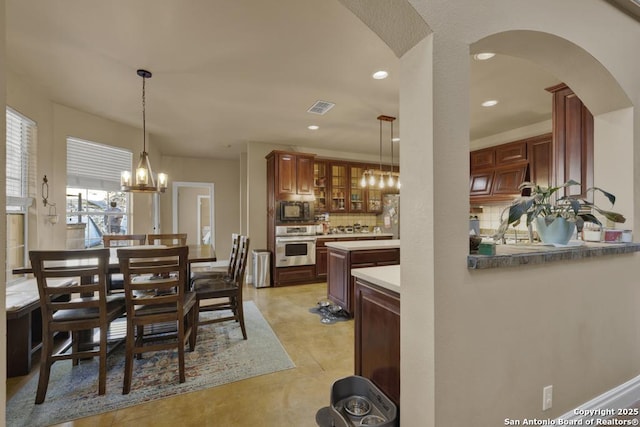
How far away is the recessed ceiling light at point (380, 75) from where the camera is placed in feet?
8.87

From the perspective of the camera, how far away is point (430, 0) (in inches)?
44.4

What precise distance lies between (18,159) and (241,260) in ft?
8.12

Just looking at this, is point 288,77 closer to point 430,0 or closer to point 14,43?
point 430,0

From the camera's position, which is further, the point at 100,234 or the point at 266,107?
the point at 100,234

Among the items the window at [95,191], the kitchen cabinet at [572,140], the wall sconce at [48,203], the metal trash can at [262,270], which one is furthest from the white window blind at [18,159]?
the kitchen cabinet at [572,140]

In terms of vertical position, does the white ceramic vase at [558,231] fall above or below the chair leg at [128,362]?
above

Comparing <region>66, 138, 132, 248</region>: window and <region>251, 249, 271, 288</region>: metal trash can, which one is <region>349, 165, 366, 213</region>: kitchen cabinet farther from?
<region>66, 138, 132, 248</region>: window

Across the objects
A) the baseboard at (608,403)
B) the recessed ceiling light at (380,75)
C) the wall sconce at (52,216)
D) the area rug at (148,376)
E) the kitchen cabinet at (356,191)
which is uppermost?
the recessed ceiling light at (380,75)

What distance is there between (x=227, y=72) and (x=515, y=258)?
9.13 feet

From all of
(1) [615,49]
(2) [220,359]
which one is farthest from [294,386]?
(1) [615,49]

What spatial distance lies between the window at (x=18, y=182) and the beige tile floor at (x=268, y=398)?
4.24 ft

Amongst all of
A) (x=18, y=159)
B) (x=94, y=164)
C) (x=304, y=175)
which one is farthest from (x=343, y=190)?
(x=18, y=159)

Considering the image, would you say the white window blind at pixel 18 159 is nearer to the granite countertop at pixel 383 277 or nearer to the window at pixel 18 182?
the window at pixel 18 182

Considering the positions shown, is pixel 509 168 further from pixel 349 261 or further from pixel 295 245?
pixel 295 245
